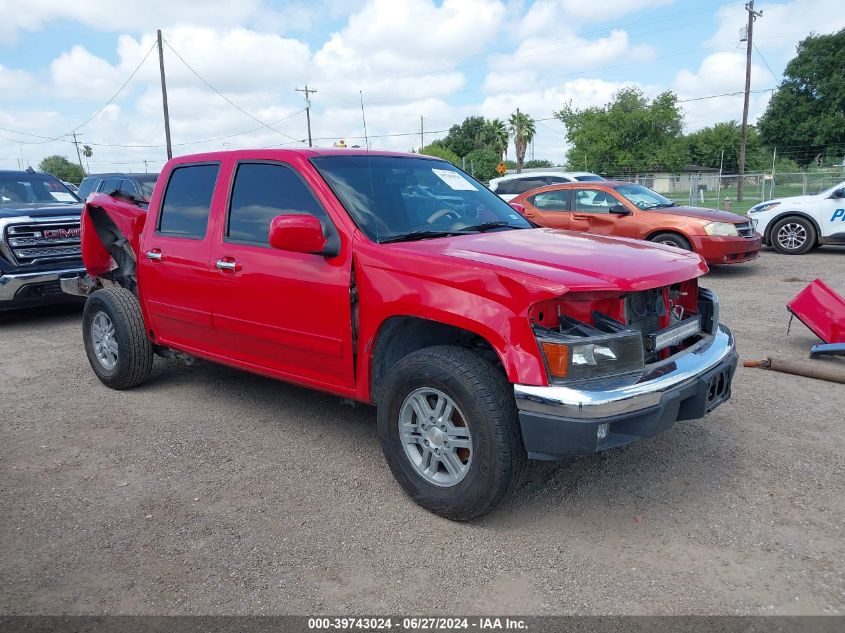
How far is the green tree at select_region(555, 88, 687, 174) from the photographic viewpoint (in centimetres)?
5812

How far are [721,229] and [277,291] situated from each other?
8.27m

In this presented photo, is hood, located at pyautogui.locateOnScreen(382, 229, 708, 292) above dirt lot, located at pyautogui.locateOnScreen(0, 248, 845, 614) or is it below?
above

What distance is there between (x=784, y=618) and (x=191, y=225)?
397 cm

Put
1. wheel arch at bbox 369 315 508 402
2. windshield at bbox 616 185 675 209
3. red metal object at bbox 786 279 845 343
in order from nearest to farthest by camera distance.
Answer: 1. wheel arch at bbox 369 315 508 402
2. red metal object at bbox 786 279 845 343
3. windshield at bbox 616 185 675 209

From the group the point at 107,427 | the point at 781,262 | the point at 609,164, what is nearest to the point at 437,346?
the point at 107,427

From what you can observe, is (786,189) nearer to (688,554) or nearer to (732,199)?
(732,199)

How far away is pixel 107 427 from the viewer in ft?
15.3

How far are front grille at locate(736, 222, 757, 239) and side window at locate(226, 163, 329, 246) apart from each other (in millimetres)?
8296

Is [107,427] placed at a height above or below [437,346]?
below

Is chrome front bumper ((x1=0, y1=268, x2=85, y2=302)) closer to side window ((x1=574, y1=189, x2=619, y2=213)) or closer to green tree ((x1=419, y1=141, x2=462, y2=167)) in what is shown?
side window ((x1=574, y1=189, x2=619, y2=213))

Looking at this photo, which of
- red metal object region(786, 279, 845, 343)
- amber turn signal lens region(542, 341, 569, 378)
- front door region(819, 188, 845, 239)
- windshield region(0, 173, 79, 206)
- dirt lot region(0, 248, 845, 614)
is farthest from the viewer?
front door region(819, 188, 845, 239)

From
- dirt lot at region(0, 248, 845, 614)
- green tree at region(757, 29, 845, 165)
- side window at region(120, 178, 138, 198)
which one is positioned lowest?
dirt lot at region(0, 248, 845, 614)

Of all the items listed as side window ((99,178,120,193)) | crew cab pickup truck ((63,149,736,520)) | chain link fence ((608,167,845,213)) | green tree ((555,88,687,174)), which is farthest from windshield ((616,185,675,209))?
green tree ((555,88,687,174))

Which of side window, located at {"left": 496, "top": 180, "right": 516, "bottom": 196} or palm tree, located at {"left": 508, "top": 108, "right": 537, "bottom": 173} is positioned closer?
side window, located at {"left": 496, "top": 180, "right": 516, "bottom": 196}
